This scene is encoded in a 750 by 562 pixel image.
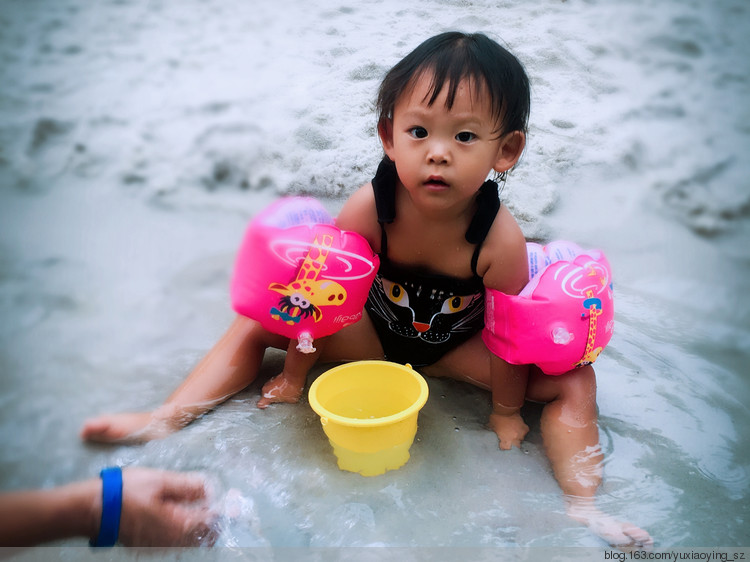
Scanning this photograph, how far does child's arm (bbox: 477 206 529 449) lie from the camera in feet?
6.33

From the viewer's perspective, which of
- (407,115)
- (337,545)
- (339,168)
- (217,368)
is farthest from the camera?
(339,168)

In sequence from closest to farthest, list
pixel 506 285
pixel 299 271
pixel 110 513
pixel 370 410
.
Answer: pixel 110 513, pixel 299 271, pixel 506 285, pixel 370 410

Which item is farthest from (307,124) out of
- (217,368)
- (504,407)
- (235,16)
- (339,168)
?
(504,407)

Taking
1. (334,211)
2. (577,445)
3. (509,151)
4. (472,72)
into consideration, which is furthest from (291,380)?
(334,211)

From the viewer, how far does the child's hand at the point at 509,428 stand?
77.2 inches

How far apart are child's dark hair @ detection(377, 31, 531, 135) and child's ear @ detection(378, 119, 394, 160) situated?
0.07 meters

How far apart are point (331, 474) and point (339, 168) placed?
2.17 m

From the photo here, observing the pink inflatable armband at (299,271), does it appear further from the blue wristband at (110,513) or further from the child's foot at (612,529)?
the child's foot at (612,529)

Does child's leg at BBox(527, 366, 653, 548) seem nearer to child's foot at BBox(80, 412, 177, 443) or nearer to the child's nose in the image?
the child's nose

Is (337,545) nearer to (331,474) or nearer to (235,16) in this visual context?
(331,474)

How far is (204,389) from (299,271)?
0.60 meters

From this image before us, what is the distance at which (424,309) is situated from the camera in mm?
2113

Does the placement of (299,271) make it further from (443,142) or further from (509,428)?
(509,428)

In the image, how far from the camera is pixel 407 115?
5.71 feet
